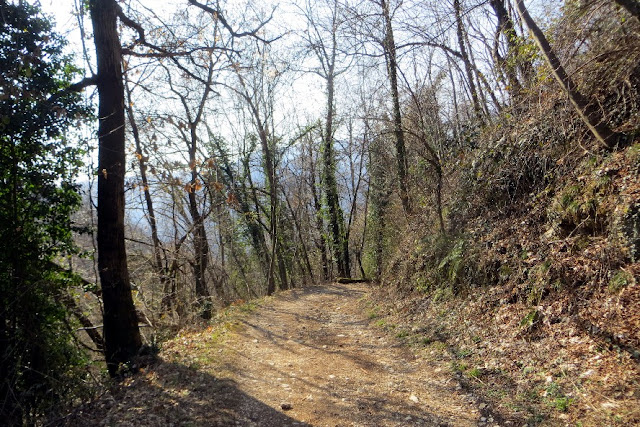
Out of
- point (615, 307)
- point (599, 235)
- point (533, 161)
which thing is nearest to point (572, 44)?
point (533, 161)

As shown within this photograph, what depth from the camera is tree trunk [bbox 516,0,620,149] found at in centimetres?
566

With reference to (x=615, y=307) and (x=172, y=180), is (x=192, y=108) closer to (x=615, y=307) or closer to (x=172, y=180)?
(x=172, y=180)

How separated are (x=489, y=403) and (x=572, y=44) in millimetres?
5168

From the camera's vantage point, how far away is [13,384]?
6.00 metres

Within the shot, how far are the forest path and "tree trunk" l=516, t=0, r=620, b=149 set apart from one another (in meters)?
3.98

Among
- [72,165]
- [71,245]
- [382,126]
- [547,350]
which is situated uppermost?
[382,126]

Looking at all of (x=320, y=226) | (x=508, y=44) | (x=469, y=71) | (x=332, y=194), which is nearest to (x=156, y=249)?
(x=469, y=71)

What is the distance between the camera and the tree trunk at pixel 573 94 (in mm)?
5664

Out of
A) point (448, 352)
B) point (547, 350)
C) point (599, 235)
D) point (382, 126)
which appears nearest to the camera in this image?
point (547, 350)

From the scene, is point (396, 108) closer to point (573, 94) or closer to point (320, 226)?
point (573, 94)

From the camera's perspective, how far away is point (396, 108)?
1502 centimetres

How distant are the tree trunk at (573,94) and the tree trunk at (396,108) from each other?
536 centimetres

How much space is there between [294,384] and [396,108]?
38.4 ft

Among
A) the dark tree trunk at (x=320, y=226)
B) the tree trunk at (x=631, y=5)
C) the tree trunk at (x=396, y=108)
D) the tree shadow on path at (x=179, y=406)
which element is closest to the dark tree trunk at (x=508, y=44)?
the tree trunk at (x=396, y=108)
